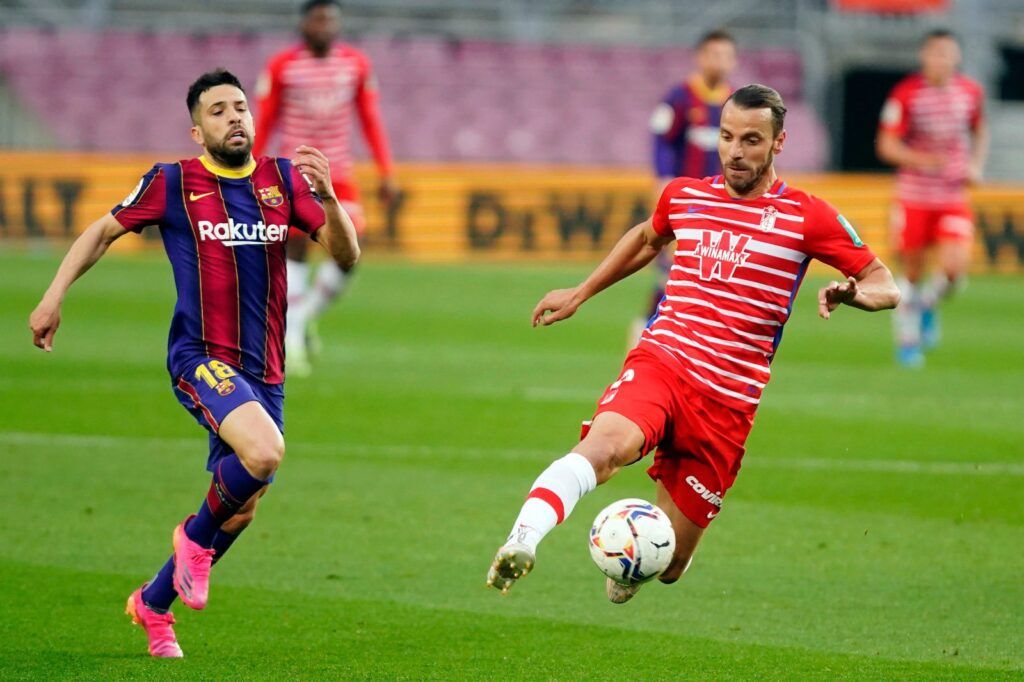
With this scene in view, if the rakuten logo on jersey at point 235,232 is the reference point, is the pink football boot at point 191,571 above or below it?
below

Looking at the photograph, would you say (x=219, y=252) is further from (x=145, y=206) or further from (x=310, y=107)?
(x=310, y=107)

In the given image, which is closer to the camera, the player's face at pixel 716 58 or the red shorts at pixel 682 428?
the red shorts at pixel 682 428

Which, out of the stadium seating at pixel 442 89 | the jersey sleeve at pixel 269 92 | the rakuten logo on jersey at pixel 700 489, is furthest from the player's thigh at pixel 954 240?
the stadium seating at pixel 442 89

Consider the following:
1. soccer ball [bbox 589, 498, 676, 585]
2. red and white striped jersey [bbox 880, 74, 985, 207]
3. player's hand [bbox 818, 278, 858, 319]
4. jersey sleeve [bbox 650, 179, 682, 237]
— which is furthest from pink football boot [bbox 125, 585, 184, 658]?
red and white striped jersey [bbox 880, 74, 985, 207]

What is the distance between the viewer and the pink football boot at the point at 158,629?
580 cm

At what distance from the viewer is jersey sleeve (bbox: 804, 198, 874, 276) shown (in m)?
5.95

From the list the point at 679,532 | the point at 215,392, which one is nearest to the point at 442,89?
the point at 679,532

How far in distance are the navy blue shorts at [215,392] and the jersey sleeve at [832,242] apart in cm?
202

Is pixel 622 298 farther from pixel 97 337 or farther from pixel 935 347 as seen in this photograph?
pixel 97 337

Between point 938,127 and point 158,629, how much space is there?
1086cm

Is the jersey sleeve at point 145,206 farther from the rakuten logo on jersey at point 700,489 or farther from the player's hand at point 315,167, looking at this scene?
the rakuten logo on jersey at point 700,489

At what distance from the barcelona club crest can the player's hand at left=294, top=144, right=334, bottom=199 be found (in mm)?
239

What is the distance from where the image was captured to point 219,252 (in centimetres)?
607

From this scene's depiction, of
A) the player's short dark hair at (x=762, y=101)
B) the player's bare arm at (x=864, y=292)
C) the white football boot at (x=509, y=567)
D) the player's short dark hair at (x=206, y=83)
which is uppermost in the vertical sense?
the player's short dark hair at (x=206, y=83)
